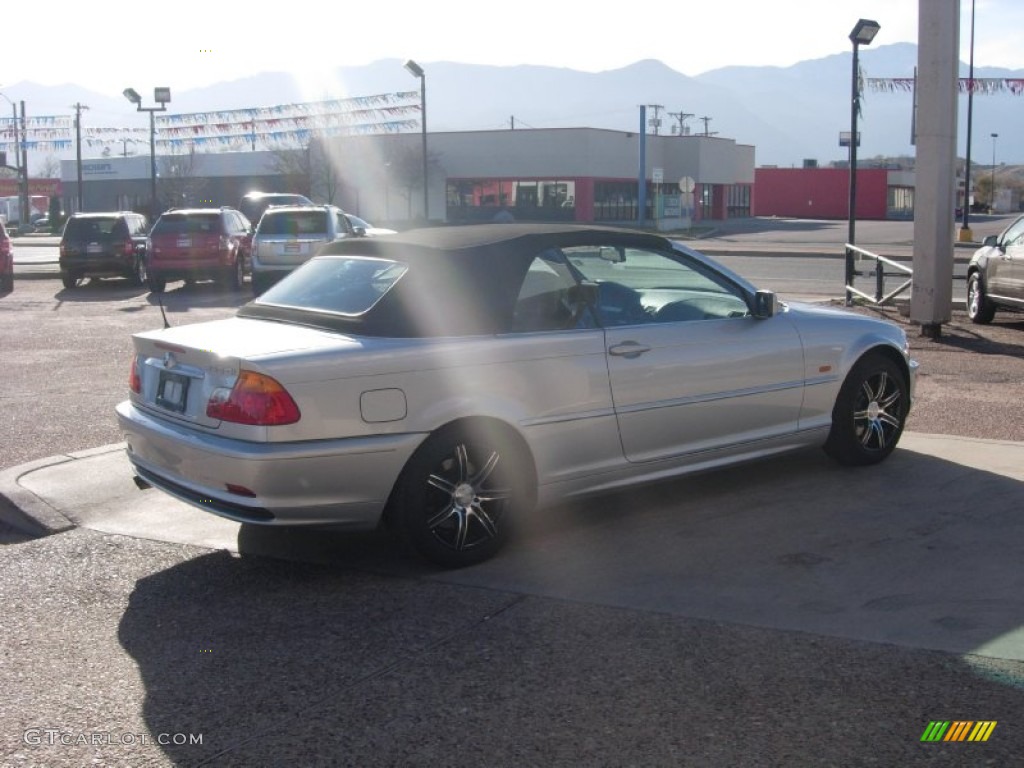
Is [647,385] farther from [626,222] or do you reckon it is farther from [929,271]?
[626,222]

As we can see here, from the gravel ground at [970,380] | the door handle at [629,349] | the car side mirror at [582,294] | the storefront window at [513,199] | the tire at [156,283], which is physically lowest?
the gravel ground at [970,380]

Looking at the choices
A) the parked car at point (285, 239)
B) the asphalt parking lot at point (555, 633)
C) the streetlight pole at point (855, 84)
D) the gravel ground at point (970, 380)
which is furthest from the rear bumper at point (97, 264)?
the asphalt parking lot at point (555, 633)

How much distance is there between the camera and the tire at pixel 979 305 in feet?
49.8

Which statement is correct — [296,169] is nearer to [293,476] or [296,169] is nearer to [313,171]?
[313,171]

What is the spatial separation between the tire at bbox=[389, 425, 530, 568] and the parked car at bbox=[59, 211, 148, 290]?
20.2 meters

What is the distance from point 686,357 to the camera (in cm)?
645

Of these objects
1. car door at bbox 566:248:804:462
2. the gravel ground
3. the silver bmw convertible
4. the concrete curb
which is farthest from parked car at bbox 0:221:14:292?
car door at bbox 566:248:804:462

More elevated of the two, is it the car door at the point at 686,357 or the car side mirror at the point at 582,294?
the car side mirror at the point at 582,294

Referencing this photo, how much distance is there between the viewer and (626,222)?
65.2 m

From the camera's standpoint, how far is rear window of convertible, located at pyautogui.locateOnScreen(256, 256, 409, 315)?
19.6 feet

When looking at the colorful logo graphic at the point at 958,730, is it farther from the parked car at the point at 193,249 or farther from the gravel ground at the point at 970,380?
the parked car at the point at 193,249

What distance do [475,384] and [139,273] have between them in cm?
2057

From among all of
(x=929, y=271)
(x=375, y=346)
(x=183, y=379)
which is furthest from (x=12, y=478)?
(x=929, y=271)

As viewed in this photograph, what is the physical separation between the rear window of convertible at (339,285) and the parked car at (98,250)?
18769 millimetres
